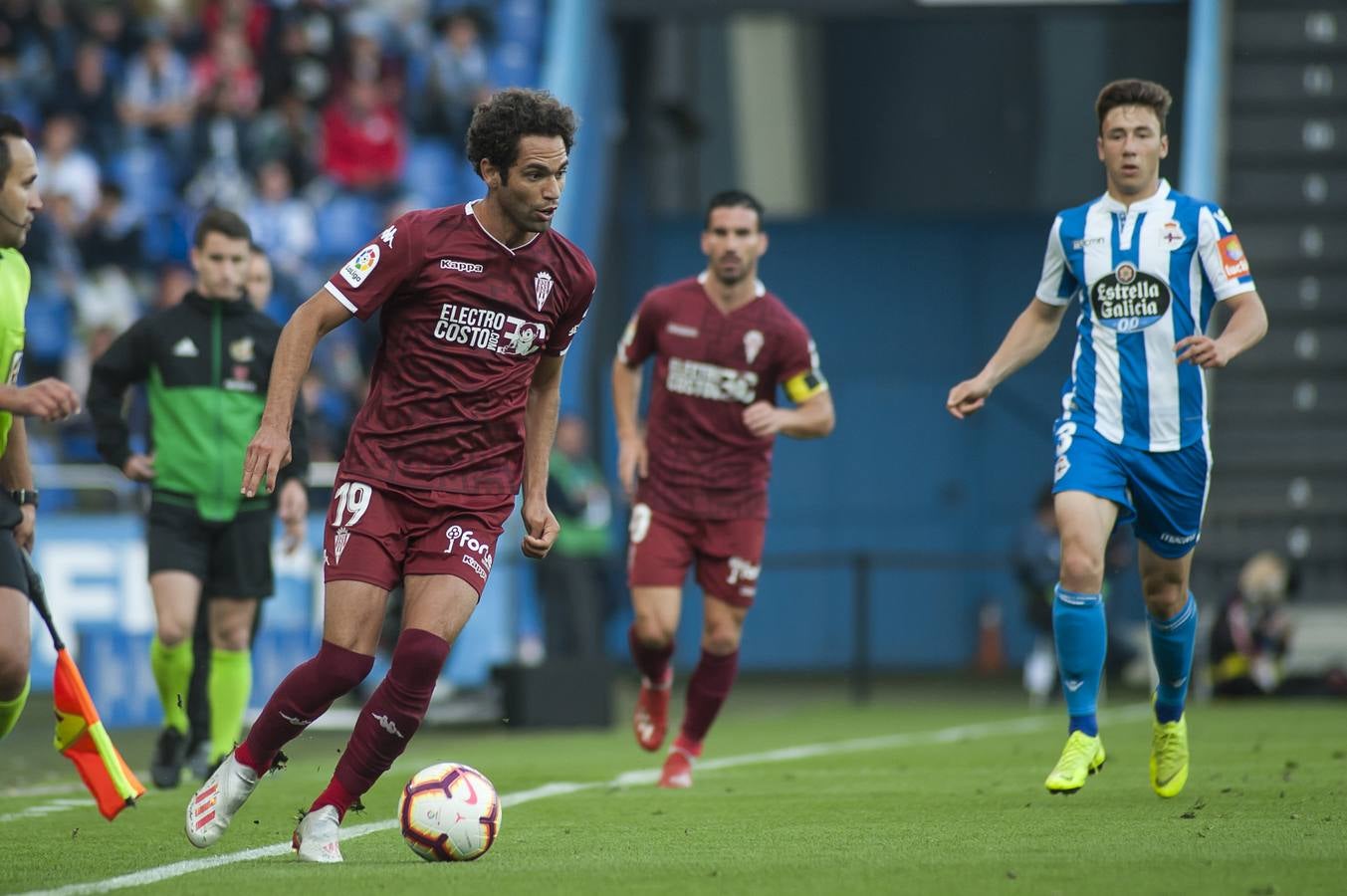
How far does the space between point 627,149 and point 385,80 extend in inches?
114

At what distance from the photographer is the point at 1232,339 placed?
7.00m

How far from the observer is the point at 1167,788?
7.38 meters

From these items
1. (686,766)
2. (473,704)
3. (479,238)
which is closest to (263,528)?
(686,766)

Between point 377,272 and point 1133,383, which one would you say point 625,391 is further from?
point 377,272

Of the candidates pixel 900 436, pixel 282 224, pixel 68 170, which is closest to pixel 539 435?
pixel 282 224

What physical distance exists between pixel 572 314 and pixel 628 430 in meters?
3.09

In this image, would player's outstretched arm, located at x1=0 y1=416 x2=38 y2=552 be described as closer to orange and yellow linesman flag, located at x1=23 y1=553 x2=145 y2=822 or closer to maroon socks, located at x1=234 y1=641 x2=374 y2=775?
orange and yellow linesman flag, located at x1=23 y1=553 x2=145 y2=822

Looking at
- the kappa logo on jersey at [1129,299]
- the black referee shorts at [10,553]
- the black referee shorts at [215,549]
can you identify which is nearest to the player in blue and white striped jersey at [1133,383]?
the kappa logo on jersey at [1129,299]

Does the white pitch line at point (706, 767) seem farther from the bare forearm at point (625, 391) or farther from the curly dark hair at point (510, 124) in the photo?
the curly dark hair at point (510, 124)

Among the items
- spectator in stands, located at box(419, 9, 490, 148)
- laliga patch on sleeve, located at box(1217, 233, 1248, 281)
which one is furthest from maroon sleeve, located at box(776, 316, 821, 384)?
spectator in stands, located at box(419, 9, 490, 148)

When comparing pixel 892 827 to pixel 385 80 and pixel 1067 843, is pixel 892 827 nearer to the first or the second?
pixel 1067 843

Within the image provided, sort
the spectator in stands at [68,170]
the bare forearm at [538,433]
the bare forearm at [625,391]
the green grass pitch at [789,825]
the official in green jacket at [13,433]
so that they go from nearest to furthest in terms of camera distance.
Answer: the green grass pitch at [789,825], the official in green jacket at [13,433], the bare forearm at [538,433], the bare forearm at [625,391], the spectator in stands at [68,170]

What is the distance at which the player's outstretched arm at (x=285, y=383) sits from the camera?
17.8ft

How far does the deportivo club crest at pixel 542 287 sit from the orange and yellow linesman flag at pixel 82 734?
1759mm
